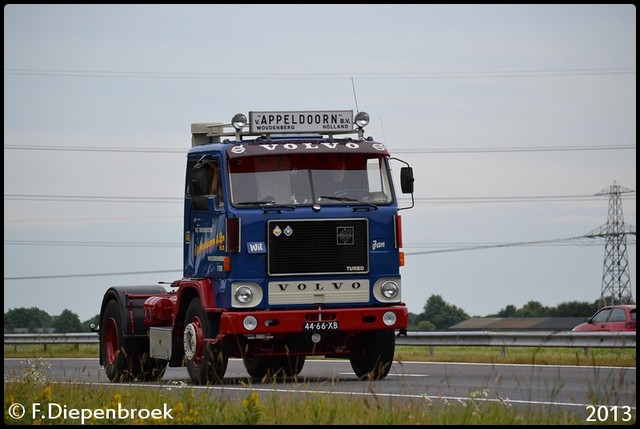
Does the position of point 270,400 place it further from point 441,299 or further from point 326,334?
point 441,299

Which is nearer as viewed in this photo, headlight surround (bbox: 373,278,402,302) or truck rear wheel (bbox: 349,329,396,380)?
headlight surround (bbox: 373,278,402,302)

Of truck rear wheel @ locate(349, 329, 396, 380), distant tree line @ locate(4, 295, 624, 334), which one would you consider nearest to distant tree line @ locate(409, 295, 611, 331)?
distant tree line @ locate(4, 295, 624, 334)

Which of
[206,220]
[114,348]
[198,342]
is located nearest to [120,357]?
[114,348]

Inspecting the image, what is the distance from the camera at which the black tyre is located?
19.8 m

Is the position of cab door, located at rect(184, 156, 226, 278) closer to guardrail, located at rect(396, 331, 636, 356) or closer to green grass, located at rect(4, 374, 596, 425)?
guardrail, located at rect(396, 331, 636, 356)

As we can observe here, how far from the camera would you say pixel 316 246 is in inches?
682

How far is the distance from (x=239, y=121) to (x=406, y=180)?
2401 mm

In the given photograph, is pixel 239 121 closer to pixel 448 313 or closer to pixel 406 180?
pixel 406 180

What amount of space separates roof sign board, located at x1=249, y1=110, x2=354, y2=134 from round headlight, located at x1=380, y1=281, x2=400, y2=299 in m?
2.22

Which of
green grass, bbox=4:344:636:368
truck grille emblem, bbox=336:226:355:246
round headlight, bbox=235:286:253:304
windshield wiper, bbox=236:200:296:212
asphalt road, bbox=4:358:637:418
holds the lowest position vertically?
asphalt road, bbox=4:358:637:418

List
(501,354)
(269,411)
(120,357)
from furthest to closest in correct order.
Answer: (501,354) < (120,357) < (269,411)

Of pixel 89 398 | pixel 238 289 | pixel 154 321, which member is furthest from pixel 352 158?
pixel 89 398

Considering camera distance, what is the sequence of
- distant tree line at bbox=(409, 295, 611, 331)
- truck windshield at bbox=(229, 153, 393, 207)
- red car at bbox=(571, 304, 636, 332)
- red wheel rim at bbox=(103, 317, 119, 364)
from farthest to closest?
distant tree line at bbox=(409, 295, 611, 331), red car at bbox=(571, 304, 636, 332), red wheel rim at bbox=(103, 317, 119, 364), truck windshield at bbox=(229, 153, 393, 207)

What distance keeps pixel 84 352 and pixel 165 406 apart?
24.1 metres
